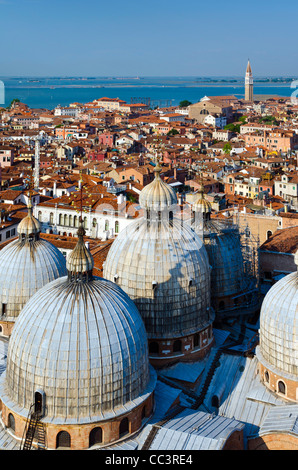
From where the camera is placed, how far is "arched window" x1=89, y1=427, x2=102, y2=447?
38.3 ft

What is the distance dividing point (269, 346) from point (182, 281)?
2.74 m

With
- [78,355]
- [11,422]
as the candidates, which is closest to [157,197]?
[78,355]

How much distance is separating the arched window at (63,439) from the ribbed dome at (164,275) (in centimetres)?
448

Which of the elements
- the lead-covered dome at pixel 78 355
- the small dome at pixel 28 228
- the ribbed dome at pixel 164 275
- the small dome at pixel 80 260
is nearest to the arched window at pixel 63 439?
the lead-covered dome at pixel 78 355

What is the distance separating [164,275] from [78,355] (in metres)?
4.53

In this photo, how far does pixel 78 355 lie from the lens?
1150 cm

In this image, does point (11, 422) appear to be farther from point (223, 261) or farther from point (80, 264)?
point (223, 261)

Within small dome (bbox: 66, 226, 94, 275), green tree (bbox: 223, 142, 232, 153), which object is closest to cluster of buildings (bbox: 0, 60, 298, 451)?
small dome (bbox: 66, 226, 94, 275)

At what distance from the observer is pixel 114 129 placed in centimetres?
9619

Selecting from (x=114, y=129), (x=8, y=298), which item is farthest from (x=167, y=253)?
(x=114, y=129)

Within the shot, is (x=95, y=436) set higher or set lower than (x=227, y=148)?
lower

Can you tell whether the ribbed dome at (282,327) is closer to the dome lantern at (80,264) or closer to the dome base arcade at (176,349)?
the dome base arcade at (176,349)

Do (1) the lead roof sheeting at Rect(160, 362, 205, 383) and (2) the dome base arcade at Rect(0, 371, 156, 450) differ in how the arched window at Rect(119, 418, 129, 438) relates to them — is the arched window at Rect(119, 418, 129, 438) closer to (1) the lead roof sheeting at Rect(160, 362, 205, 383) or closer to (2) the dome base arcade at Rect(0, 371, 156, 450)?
(2) the dome base arcade at Rect(0, 371, 156, 450)

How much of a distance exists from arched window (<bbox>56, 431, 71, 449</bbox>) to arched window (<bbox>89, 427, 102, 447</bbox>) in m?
0.43
